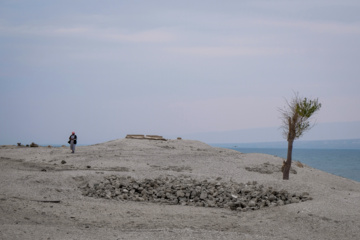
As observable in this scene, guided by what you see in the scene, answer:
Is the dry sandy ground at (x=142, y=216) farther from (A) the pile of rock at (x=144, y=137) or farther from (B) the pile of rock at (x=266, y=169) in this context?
(A) the pile of rock at (x=144, y=137)

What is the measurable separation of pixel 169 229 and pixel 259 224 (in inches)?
109

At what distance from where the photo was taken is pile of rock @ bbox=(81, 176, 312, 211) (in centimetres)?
1469

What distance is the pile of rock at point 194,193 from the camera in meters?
14.7

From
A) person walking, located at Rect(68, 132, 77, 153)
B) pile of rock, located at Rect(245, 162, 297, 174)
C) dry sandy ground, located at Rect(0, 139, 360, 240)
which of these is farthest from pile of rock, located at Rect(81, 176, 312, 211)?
person walking, located at Rect(68, 132, 77, 153)

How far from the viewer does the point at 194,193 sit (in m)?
15.6

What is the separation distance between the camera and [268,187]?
16.1 metres

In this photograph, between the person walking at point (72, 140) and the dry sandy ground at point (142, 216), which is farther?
the person walking at point (72, 140)

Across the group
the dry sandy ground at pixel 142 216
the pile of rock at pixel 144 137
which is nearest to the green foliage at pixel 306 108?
the dry sandy ground at pixel 142 216

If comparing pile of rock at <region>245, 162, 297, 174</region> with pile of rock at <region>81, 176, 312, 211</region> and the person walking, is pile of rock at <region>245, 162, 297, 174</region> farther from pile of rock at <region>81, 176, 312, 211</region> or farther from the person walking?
the person walking

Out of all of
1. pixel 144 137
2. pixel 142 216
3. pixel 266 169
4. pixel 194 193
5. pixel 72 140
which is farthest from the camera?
pixel 144 137

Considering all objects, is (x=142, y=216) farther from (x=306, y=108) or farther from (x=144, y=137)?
(x=144, y=137)

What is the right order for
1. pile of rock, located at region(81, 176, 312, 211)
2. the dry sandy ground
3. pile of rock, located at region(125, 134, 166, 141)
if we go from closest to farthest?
1. the dry sandy ground
2. pile of rock, located at region(81, 176, 312, 211)
3. pile of rock, located at region(125, 134, 166, 141)

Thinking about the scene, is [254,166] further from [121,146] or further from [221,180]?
[121,146]

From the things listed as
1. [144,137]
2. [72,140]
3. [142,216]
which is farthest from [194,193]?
[144,137]
